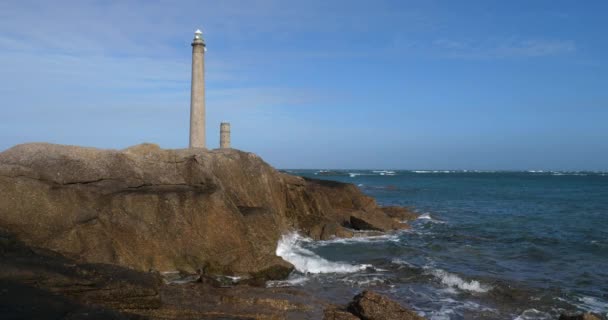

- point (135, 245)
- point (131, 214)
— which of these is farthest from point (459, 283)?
point (131, 214)

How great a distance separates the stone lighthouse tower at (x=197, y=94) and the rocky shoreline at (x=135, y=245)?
38.1 feet

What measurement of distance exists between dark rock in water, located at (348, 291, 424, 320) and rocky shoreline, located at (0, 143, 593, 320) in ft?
0.07

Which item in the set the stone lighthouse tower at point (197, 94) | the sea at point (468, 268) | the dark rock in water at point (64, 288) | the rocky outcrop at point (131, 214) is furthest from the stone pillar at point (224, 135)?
the dark rock in water at point (64, 288)

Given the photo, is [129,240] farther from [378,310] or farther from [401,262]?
[401,262]

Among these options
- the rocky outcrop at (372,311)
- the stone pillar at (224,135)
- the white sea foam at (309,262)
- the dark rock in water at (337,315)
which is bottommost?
the white sea foam at (309,262)

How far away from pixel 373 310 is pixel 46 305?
5.53 meters

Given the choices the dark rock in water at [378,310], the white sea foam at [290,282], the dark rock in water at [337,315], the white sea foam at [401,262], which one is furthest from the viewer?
the white sea foam at [401,262]

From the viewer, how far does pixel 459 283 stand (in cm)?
1381

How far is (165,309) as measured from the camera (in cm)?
873

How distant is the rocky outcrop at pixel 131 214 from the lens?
11.6 metres

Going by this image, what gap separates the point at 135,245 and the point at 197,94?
17764 mm

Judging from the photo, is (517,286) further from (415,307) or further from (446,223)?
(446,223)

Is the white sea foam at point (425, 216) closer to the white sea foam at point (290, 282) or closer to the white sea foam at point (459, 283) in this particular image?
the white sea foam at point (459, 283)

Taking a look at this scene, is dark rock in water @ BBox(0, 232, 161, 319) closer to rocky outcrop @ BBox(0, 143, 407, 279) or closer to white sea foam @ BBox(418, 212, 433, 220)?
rocky outcrop @ BBox(0, 143, 407, 279)
